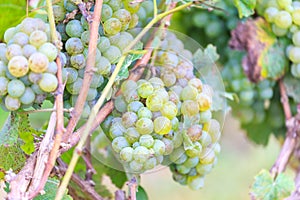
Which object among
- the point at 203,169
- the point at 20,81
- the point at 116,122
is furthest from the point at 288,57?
the point at 20,81

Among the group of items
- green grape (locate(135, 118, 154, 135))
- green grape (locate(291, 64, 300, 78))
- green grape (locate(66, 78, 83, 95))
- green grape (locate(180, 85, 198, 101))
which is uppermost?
green grape (locate(66, 78, 83, 95))

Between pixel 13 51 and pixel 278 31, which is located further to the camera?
pixel 278 31

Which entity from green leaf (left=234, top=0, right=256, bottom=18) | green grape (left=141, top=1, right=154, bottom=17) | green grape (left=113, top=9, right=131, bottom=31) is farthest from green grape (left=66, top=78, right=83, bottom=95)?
green leaf (left=234, top=0, right=256, bottom=18)

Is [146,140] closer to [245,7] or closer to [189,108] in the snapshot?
[189,108]

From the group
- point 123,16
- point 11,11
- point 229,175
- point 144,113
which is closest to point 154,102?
point 144,113

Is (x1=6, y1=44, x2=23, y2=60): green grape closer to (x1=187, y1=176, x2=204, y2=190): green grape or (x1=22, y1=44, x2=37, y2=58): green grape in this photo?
(x1=22, y1=44, x2=37, y2=58): green grape

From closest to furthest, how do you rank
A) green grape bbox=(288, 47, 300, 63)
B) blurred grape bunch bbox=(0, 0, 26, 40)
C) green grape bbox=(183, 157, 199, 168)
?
1. green grape bbox=(183, 157, 199, 168)
2. blurred grape bunch bbox=(0, 0, 26, 40)
3. green grape bbox=(288, 47, 300, 63)

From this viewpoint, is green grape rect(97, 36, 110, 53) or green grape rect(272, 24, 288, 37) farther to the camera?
green grape rect(272, 24, 288, 37)

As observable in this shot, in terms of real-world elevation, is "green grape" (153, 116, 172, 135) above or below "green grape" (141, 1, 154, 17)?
below
